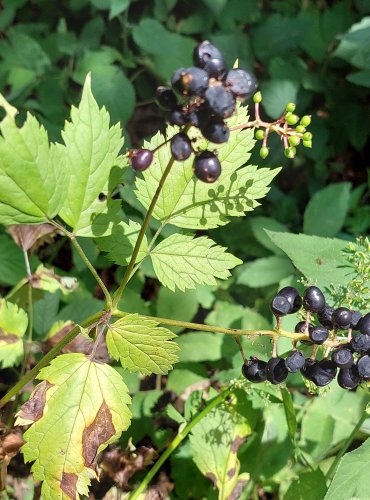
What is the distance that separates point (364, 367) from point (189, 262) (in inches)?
20.9

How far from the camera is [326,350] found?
5.10ft

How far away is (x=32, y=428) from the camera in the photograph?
5.09 ft

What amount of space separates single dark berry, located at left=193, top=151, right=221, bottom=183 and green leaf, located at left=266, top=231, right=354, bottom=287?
29.9 inches

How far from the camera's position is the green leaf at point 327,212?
299cm

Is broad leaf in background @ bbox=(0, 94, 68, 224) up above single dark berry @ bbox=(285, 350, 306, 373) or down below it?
above

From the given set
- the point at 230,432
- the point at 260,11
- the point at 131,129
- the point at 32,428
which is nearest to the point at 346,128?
the point at 260,11

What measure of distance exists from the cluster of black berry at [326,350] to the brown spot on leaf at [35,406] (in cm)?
53

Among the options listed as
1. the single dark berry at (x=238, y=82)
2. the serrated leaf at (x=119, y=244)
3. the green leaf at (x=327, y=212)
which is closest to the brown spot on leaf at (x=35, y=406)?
the serrated leaf at (x=119, y=244)

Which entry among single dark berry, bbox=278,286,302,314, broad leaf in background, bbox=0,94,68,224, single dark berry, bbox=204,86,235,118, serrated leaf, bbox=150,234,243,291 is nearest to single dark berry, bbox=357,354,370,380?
single dark berry, bbox=278,286,302,314

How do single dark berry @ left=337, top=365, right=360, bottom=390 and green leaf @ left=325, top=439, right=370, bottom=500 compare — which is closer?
single dark berry @ left=337, top=365, right=360, bottom=390

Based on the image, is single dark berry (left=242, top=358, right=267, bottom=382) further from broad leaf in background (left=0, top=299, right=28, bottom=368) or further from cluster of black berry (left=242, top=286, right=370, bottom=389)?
broad leaf in background (left=0, top=299, right=28, bottom=368)

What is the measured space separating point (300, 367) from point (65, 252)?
7.36 ft

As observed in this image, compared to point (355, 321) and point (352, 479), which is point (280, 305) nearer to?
point (355, 321)

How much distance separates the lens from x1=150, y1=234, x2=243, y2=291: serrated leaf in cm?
166
